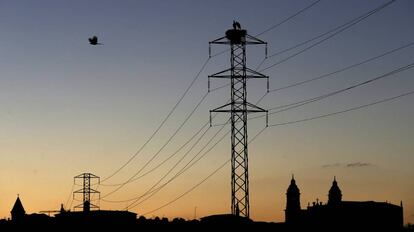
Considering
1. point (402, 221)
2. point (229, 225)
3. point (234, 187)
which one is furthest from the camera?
point (402, 221)

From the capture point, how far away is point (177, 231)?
153 meters

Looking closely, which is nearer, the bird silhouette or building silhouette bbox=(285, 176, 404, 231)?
the bird silhouette

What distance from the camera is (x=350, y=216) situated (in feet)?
566

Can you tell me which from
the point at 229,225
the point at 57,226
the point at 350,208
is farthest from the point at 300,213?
the point at 229,225

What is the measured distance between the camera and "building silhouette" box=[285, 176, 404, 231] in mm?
168375

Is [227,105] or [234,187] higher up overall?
[227,105]

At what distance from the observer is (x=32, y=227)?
529 ft

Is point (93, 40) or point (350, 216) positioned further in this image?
point (350, 216)

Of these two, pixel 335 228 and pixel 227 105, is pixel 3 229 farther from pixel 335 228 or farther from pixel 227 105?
pixel 227 105

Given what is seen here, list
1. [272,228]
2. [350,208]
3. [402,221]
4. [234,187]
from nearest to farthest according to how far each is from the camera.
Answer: [234,187], [272,228], [350,208], [402,221]

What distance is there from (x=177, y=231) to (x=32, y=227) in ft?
86.3

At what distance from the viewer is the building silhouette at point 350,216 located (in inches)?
6629

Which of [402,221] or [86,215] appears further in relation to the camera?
[402,221]

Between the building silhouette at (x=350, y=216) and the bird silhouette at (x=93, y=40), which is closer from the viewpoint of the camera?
the bird silhouette at (x=93, y=40)
